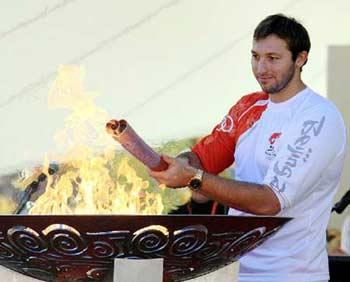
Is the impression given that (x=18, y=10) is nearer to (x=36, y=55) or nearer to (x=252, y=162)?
(x=36, y=55)

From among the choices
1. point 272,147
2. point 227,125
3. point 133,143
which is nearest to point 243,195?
point 272,147

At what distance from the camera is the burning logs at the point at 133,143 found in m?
2.33

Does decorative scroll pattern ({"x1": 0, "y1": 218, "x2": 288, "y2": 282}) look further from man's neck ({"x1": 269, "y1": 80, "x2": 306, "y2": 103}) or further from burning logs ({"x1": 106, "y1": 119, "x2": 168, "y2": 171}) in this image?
man's neck ({"x1": 269, "y1": 80, "x2": 306, "y2": 103})

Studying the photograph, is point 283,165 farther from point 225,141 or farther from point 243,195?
point 225,141

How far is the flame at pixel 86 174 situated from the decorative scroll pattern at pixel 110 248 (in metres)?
0.21

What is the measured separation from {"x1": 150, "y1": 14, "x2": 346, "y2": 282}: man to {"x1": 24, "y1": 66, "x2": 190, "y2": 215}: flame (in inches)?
5.7

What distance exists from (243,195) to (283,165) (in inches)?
5.2

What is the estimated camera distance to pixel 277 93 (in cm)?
282

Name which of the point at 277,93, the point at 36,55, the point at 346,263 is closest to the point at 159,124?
the point at 36,55

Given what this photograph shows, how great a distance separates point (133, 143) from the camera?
236 cm

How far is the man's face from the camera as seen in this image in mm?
2773

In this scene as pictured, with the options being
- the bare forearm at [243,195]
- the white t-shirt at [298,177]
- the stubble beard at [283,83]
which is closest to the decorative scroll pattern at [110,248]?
the bare forearm at [243,195]

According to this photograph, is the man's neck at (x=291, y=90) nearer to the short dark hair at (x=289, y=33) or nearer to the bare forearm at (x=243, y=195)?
the short dark hair at (x=289, y=33)

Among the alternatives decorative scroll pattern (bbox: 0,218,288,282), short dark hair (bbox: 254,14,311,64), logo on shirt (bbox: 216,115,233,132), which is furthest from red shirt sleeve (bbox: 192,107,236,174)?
decorative scroll pattern (bbox: 0,218,288,282)
